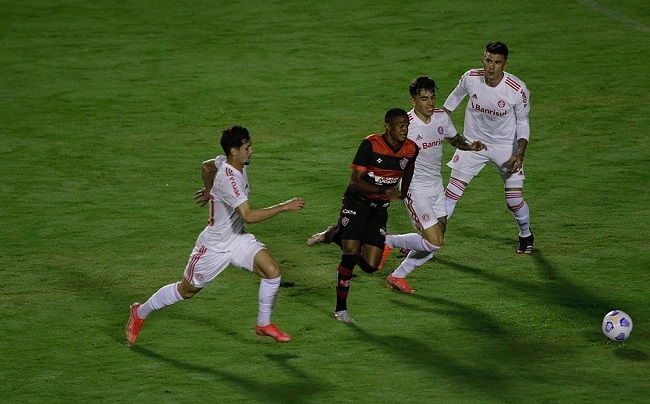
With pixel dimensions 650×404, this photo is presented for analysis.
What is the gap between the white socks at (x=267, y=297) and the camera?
10.1m

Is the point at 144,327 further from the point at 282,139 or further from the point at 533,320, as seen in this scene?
the point at 282,139

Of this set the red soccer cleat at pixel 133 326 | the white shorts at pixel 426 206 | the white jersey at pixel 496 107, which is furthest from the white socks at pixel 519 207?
the red soccer cleat at pixel 133 326

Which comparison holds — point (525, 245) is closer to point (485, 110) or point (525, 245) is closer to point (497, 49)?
point (485, 110)

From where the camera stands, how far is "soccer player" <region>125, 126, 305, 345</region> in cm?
993

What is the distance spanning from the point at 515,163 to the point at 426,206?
1.34m

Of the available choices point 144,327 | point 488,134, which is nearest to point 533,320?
point 488,134

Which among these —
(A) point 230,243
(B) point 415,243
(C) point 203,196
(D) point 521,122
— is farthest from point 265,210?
(D) point 521,122

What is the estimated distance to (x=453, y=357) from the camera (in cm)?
A: 1002

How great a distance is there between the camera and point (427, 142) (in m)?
11.8

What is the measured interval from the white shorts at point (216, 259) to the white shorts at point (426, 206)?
7.19 ft

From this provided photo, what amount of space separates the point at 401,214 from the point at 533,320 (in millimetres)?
4004

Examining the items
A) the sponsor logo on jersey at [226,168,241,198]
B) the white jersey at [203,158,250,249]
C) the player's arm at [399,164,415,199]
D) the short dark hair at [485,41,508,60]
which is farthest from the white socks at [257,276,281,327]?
the short dark hair at [485,41,508,60]

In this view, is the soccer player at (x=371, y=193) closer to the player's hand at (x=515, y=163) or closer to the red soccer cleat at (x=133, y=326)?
the player's hand at (x=515, y=163)

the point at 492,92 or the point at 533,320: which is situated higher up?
the point at 492,92
